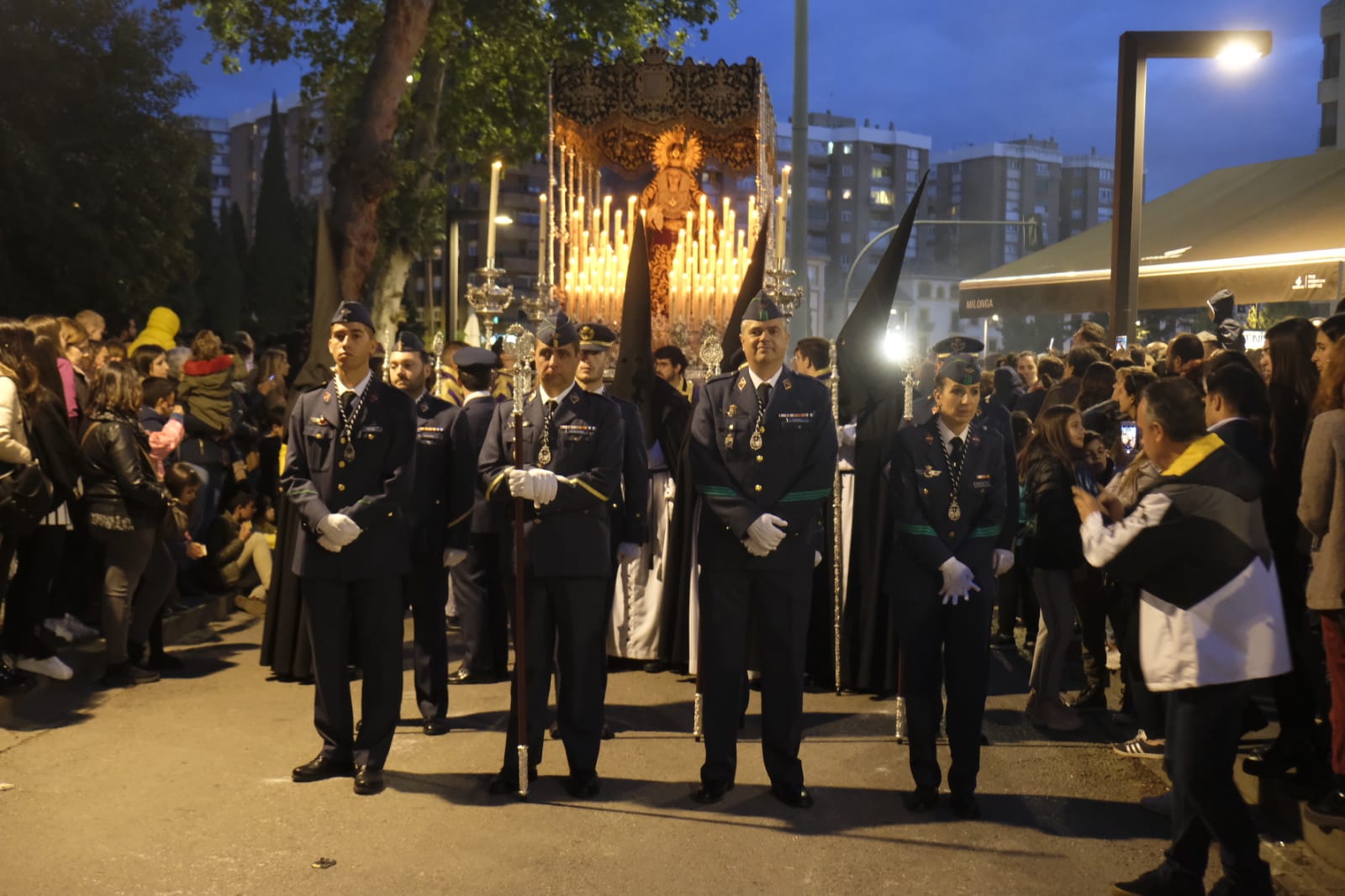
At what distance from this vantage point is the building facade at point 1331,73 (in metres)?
46.2

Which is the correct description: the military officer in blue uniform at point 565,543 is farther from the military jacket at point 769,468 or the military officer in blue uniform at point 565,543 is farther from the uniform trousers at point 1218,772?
the uniform trousers at point 1218,772

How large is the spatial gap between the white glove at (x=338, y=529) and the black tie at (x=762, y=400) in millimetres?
1862

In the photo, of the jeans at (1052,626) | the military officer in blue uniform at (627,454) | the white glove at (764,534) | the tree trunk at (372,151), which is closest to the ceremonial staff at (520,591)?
the military officer in blue uniform at (627,454)

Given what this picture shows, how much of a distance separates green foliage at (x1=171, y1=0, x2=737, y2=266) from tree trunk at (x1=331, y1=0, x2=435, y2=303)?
2.75 m

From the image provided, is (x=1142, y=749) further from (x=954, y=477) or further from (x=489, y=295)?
(x=489, y=295)

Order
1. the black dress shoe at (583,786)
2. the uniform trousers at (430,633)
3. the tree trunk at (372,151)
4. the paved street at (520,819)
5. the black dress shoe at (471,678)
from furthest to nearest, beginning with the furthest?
the tree trunk at (372,151)
the black dress shoe at (471,678)
the uniform trousers at (430,633)
the black dress shoe at (583,786)
the paved street at (520,819)

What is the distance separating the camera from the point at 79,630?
28.2 ft

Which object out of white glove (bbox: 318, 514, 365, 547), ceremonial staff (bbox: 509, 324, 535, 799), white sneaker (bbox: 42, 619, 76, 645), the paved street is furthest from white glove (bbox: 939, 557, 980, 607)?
white sneaker (bbox: 42, 619, 76, 645)

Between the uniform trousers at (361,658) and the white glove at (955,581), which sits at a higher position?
the white glove at (955,581)

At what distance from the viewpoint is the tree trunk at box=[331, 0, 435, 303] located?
50.3 feet

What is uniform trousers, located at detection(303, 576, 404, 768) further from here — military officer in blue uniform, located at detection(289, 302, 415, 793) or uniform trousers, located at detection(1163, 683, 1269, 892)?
uniform trousers, located at detection(1163, 683, 1269, 892)

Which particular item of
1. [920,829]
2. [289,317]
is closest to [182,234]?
[920,829]

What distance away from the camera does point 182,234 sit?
29422mm

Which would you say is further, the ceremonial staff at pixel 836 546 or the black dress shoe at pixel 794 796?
the ceremonial staff at pixel 836 546
